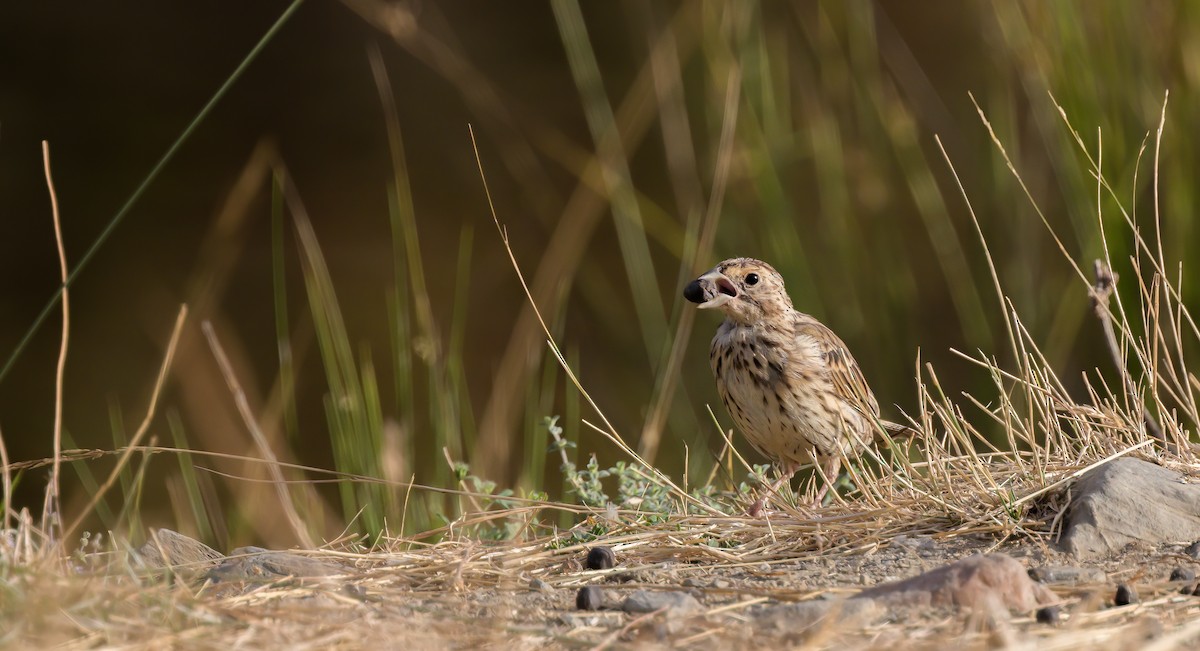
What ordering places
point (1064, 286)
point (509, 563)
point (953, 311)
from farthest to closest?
point (953, 311), point (1064, 286), point (509, 563)

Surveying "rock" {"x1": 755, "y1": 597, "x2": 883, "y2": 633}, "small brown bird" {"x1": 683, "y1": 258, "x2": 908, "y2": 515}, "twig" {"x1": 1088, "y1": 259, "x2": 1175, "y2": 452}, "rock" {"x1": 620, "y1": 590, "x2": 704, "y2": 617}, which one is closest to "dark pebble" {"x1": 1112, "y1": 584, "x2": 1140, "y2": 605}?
"rock" {"x1": 755, "y1": 597, "x2": 883, "y2": 633}

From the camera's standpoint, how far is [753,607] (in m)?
2.28

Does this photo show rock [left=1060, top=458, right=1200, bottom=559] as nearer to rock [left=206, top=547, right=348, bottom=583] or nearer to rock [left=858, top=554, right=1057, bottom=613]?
rock [left=858, top=554, right=1057, bottom=613]

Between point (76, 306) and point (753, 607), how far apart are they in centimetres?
724

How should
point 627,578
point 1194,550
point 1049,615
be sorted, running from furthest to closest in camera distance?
1. point 627,578
2. point 1194,550
3. point 1049,615

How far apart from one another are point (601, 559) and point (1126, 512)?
3.04 ft

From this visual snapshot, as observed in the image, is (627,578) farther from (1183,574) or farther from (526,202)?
(526,202)

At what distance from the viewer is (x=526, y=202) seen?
785cm

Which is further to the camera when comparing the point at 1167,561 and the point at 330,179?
the point at 330,179

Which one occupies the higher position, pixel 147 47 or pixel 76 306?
pixel 147 47

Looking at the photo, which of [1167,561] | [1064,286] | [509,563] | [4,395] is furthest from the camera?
[4,395]

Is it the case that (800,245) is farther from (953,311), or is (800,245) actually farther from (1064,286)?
(953,311)

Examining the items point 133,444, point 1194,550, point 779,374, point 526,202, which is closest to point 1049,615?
point 1194,550

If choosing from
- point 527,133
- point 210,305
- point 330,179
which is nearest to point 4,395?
point 210,305
